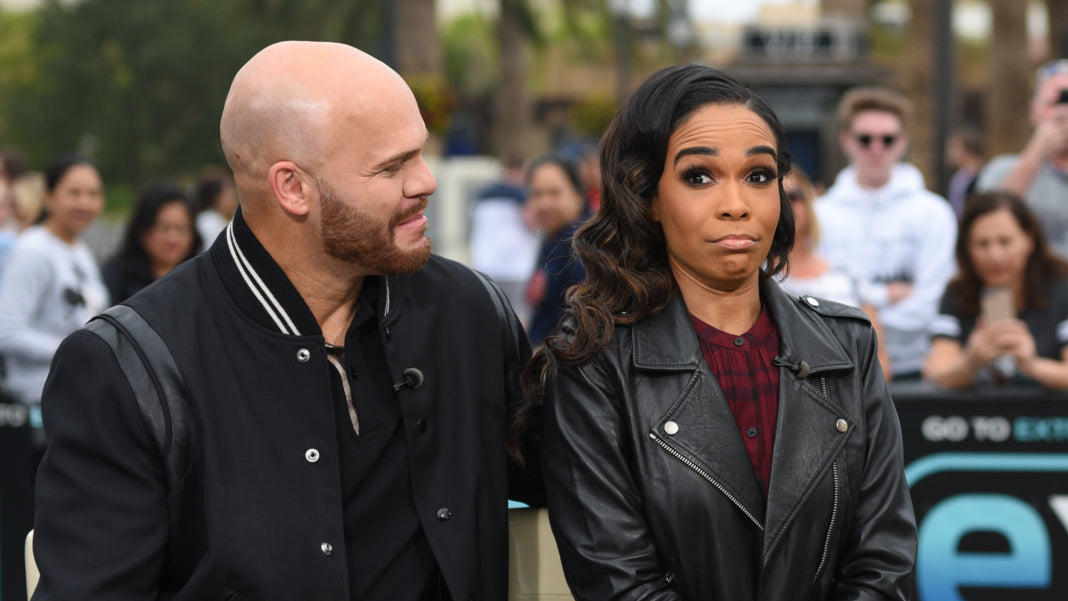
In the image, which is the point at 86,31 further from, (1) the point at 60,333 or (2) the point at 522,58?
(1) the point at 60,333

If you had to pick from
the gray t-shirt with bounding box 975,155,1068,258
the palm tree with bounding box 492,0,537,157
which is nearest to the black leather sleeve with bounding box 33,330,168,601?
the gray t-shirt with bounding box 975,155,1068,258

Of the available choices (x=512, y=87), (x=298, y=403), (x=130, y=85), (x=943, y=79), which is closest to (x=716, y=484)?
(x=298, y=403)

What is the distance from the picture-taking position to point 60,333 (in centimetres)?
679

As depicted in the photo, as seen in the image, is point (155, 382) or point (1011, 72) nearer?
point (155, 382)

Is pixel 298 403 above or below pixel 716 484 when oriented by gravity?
above

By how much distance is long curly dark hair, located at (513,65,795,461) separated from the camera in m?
2.58

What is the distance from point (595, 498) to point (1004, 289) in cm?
322

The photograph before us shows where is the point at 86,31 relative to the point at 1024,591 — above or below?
above

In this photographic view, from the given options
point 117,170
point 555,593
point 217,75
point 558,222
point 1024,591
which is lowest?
point 1024,591

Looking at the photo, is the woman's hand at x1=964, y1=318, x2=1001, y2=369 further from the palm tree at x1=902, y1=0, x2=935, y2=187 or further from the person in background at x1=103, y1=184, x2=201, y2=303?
the palm tree at x1=902, y1=0, x2=935, y2=187

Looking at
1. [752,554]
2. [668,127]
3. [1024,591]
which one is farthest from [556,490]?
[1024,591]

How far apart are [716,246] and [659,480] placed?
0.48m

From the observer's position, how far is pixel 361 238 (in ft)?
8.61

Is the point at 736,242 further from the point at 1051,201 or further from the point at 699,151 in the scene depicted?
the point at 1051,201
